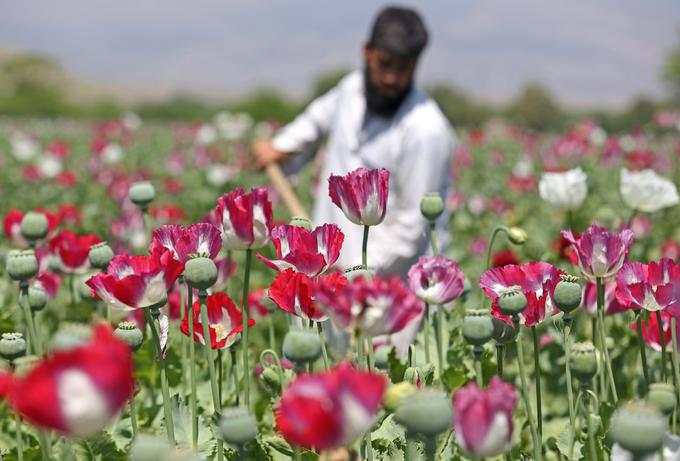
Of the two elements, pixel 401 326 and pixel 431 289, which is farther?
pixel 431 289

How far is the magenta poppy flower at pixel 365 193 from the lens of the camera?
1.27 meters

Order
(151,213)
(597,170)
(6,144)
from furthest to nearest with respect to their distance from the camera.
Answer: (6,144) < (597,170) < (151,213)

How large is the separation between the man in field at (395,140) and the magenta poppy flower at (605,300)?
0.92 meters

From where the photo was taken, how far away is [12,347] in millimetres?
1251

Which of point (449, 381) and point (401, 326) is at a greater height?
point (401, 326)

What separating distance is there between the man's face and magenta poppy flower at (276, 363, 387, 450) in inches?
80.0

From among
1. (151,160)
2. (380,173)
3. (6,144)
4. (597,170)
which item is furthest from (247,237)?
(6,144)

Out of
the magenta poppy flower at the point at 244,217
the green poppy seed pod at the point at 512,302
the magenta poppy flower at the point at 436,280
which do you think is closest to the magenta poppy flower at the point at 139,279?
the magenta poppy flower at the point at 244,217

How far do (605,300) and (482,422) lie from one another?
918 mm

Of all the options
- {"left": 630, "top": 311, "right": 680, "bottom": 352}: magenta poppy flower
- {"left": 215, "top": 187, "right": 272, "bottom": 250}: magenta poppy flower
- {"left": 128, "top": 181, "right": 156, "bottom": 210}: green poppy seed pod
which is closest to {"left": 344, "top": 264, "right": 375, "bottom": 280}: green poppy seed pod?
{"left": 215, "top": 187, "right": 272, "bottom": 250}: magenta poppy flower

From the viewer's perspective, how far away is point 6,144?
33.8 ft

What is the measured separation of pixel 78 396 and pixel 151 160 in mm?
8931

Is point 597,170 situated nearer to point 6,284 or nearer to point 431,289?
point 6,284

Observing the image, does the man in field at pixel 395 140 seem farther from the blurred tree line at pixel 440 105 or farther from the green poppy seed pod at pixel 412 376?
the blurred tree line at pixel 440 105
